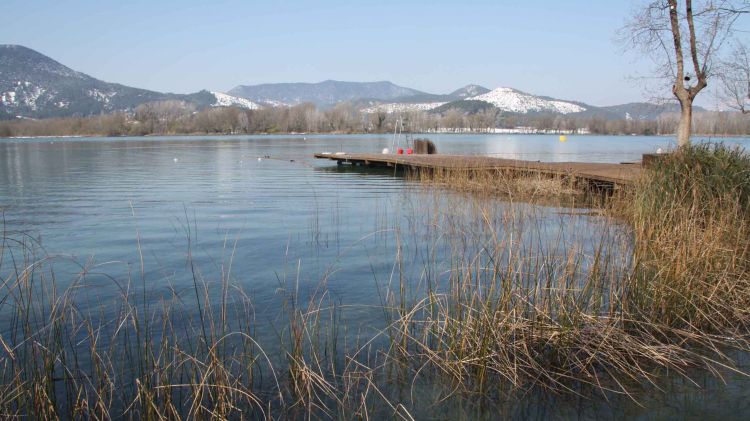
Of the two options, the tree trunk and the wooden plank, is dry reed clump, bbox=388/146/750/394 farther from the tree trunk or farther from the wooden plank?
the tree trunk

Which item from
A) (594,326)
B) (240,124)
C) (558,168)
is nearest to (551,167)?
(558,168)

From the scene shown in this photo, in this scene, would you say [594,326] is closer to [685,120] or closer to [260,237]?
[260,237]

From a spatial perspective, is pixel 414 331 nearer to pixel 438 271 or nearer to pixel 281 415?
pixel 281 415

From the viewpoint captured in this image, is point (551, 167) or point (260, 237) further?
point (551, 167)

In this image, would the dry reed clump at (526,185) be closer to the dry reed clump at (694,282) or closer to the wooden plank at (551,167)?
the wooden plank at (551,167)

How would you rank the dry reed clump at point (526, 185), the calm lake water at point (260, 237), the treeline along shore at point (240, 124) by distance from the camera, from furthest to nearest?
the treeline along shore at point (240, 124), the dry reed clump at point (526, 185), the calm lake water at point (260, 237)

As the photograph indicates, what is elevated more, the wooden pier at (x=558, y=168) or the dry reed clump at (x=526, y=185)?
the wooden pier at (x=558, y=168)

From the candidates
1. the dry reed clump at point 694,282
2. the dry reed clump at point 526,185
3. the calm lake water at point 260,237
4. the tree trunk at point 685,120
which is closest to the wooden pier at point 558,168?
the dry reed clump at point 526,185

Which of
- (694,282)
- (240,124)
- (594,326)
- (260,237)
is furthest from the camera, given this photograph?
(240,124)

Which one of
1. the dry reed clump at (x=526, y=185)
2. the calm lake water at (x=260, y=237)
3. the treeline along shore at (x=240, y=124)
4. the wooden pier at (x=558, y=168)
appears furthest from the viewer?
the treeline along shore at (x=240, y=124)

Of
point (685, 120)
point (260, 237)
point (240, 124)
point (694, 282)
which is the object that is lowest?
point (260, 237)

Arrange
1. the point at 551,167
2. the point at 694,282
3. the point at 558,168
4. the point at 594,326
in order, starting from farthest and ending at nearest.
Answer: the point at 551,167 < the point at 558,168 < the point at 694,282 < the point at 594,326

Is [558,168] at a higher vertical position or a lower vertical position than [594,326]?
higher

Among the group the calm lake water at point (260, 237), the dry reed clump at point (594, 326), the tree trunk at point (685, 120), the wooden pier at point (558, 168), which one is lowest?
the calm lake water at point (260, 237)
